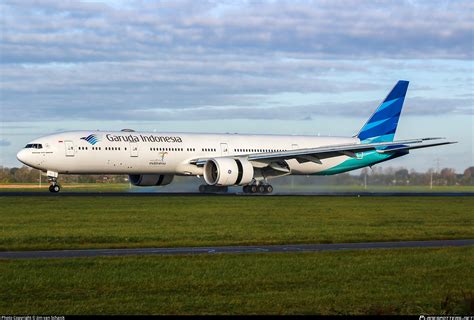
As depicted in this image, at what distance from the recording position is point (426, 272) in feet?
60.4

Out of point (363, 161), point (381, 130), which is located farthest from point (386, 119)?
point (363, 161)

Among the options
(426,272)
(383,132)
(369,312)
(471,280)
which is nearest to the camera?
(369,312)

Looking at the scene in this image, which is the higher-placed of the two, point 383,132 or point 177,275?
point 383,132

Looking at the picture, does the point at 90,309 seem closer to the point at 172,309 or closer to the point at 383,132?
the point at 172,309

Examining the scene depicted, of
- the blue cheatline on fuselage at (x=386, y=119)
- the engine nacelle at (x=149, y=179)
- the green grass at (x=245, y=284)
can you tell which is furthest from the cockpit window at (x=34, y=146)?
the green grass at (x=245, y=284)

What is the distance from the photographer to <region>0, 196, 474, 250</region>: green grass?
2572 centimetres

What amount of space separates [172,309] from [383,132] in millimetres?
55296

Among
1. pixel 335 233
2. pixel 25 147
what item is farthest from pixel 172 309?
pixel 25 147

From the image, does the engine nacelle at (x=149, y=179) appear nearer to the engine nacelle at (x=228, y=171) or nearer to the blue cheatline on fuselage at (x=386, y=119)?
the engine nacelle at (x=228, y=171)

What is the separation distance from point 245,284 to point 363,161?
5068 cm

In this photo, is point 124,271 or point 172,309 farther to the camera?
point 124,271

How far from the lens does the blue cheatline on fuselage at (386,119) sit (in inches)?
2643

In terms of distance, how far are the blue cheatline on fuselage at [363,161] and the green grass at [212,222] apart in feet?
60.5

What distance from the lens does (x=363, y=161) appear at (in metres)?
66.2
